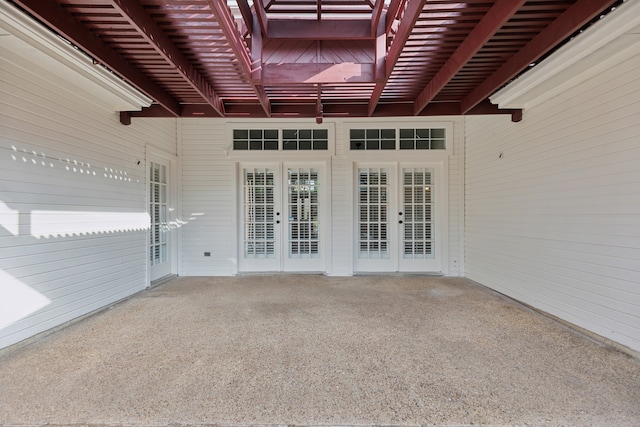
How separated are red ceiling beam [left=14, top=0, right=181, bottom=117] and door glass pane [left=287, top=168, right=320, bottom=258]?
260 cm

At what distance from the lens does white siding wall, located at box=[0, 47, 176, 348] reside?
255 centimetres

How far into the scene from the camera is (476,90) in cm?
341

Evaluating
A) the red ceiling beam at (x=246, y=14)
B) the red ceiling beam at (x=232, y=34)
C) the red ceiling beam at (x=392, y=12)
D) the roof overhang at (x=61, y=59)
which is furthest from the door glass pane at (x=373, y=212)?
the roof overhang at (x=61, y=59)

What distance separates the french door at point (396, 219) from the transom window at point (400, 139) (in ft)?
1.17

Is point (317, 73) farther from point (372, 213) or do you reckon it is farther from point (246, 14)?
point (372, 213)

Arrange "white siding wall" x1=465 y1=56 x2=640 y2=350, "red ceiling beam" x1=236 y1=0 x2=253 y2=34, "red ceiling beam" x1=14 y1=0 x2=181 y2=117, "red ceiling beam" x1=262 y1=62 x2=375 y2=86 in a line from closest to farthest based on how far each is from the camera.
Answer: "red ceiling beam" x1=14 y1=0 x2=181 y2=117, "red ceiling beam" x1=236 y1=0 x2=253 y2=34, "white siding wall" x1=465 y1=56 x2=640 y2=350, "red ceiling beam" x1=262 y1=62 x2=375 y2=86

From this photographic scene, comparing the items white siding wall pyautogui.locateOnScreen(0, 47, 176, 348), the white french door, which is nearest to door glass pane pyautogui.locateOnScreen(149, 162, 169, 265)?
the white french door

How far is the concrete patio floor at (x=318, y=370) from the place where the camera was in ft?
5.73

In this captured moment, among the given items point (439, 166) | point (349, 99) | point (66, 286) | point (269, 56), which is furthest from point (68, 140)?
point (439, 166)

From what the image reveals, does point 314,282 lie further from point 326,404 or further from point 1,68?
point 1,68

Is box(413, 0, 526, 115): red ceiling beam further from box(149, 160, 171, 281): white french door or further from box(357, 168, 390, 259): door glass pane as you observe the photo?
box(149, 160, 171, 281): white french door

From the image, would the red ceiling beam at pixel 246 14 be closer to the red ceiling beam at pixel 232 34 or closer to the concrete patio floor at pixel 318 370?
the red ceiling beam at pixel 232 34

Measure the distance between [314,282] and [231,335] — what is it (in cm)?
218

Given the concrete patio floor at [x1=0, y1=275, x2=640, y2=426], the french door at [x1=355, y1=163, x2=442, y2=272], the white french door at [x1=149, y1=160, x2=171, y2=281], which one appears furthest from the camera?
the french door at [x1=355, y1=163, x2=442, y2=272]
